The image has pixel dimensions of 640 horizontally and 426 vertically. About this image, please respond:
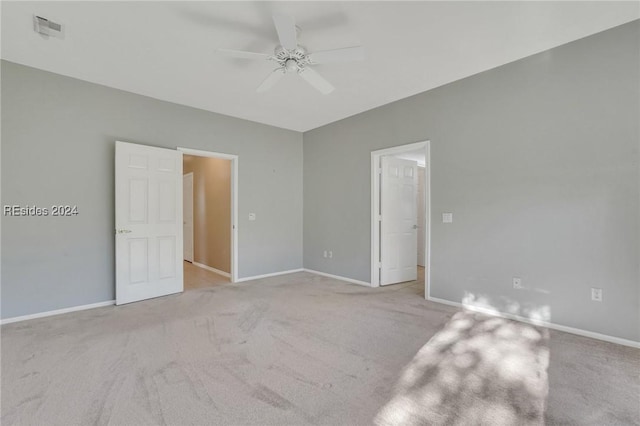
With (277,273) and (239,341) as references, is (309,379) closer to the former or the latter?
(239,341)

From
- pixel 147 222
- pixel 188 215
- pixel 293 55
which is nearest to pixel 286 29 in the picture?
pixel 293 55

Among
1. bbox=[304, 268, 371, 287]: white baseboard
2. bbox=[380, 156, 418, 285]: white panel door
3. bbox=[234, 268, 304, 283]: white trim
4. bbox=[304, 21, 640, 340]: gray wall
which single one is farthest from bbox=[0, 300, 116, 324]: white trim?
bbox=[304, 21, 640, 340]: gray wall

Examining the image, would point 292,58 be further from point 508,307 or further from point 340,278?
point 340,278

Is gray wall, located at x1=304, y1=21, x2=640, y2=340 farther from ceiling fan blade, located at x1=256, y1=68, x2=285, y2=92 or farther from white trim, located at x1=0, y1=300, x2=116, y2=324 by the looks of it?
white trim, located at x1=0, y1=300, x2=116, y2=324

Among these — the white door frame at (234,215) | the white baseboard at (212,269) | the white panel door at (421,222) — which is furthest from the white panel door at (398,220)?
the white baseboard at (212,269)

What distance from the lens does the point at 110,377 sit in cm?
200

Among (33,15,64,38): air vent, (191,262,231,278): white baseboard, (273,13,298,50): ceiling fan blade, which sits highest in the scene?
(33,15,64,38): air vent

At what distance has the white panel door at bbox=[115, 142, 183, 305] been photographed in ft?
11.6

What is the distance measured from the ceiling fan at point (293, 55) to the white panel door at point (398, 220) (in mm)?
2012

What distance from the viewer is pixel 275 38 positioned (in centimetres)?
266

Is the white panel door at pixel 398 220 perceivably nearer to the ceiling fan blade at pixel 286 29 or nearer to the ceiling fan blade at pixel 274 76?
the ceiling fan blade at pixel 274 76

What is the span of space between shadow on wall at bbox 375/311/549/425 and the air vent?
3.81m

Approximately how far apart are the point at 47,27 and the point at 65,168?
149cm

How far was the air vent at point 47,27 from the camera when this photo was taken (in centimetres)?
238
